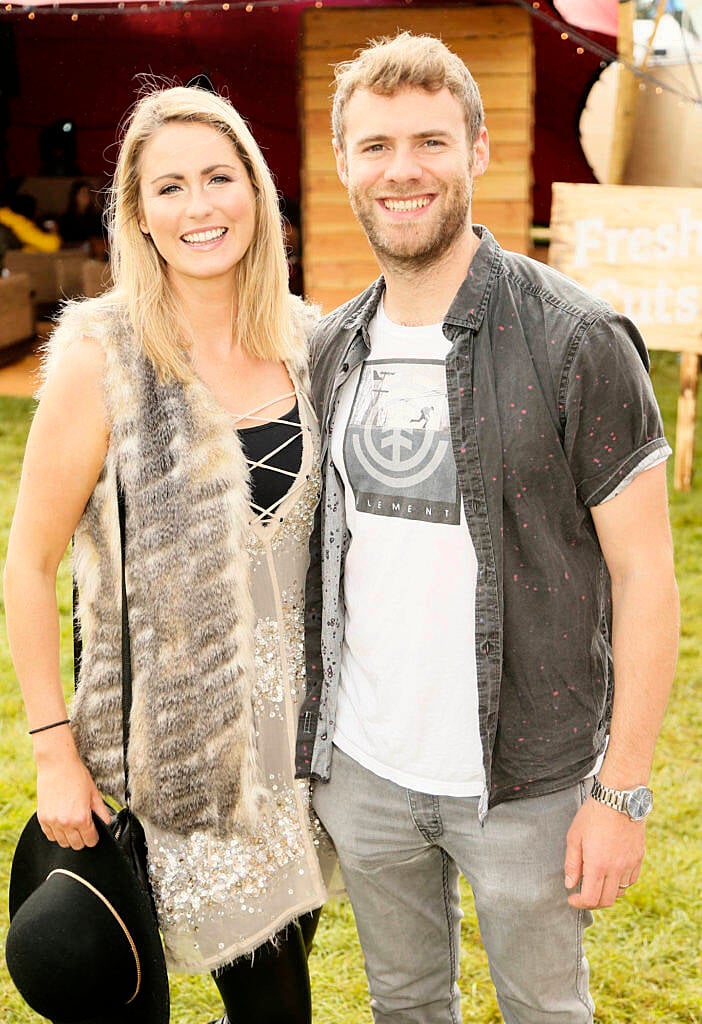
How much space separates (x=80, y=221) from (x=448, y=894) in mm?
9669

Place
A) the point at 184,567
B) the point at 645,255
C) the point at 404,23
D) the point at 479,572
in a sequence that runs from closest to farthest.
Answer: the point at 479,572 < the point at 184,567 < the point at 645,255 < the point at 404,23

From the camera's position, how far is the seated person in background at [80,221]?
→ 34.3 feet

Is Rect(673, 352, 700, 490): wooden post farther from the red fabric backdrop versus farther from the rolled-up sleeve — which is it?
the rolled-up sleeve

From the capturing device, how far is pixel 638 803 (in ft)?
5.65

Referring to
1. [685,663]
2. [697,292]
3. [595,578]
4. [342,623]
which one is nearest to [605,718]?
[595,578]

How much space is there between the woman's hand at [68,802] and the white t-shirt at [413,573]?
52cm

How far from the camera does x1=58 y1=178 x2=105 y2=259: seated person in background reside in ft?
34.3

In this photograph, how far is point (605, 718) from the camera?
74.2 inches

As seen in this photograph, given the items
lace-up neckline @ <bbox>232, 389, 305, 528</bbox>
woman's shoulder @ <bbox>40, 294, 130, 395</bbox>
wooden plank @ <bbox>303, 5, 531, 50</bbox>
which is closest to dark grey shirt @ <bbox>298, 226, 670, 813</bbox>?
lace-up neckline @ <bbox>232, 389, 305, 528</bbox>

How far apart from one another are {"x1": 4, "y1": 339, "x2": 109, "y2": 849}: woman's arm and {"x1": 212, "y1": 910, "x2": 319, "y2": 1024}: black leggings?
420mm

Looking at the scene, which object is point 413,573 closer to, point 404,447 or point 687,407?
point 404,447

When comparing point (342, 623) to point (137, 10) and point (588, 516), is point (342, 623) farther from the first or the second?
point (137, 10)

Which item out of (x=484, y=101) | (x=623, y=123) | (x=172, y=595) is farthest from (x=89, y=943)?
(x=623, y=123)

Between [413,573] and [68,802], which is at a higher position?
[413,573]
